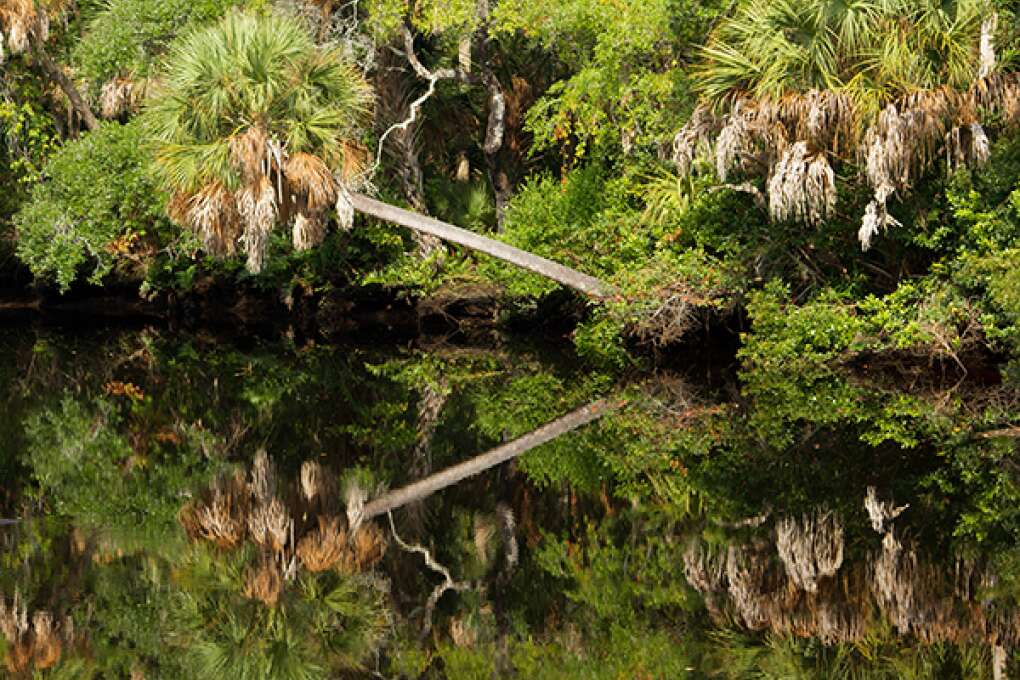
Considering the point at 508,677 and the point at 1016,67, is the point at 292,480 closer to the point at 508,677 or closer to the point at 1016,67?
the point at 508,677

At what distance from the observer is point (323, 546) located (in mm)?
9219

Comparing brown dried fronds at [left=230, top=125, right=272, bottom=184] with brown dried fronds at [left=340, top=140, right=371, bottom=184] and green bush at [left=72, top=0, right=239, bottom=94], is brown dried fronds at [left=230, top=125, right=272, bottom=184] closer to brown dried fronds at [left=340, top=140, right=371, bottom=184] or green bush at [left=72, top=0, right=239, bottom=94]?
brown dried fronds at [left=340, top=140, right=371, bottom=184]

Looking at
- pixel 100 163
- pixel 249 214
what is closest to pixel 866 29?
pixel 249 214

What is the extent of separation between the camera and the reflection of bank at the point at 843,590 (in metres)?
6.89

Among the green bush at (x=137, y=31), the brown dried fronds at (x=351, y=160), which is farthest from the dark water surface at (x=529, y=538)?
the green bush at (x=137, y=31)

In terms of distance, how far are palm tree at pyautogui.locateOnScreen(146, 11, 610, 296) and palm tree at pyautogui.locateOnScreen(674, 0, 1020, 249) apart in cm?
380

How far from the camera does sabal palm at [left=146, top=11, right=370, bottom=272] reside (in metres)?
18.9

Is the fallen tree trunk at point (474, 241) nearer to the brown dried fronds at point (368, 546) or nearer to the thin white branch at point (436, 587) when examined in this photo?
the brown dried fronds at point (368, 546)

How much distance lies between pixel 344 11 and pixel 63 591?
20.1 metres

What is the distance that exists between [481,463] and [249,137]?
8196 millimetres

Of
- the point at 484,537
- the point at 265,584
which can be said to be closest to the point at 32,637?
the point at 265,584

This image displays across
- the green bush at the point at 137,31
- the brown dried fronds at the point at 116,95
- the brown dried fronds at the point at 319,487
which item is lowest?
the brown dried fronds at the point at 319,487

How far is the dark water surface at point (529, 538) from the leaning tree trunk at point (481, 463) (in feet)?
0.61

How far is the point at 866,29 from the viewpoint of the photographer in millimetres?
17094
